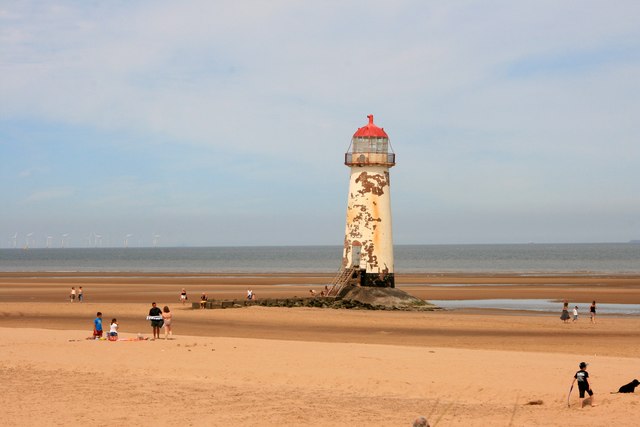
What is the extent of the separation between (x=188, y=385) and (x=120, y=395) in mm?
1507

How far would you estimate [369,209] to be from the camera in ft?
122

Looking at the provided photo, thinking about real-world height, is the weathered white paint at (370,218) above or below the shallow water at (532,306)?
above

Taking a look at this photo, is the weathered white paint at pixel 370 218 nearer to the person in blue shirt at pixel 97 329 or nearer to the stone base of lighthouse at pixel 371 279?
the stone base of lighthouse at pixel 371 279

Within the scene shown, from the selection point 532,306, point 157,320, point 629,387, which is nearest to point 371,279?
point 532,306

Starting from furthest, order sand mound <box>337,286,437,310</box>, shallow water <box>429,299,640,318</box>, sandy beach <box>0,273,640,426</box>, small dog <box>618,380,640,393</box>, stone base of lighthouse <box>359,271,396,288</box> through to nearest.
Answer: shallow water <box>429,299,640,318</box> < stone base of lighthouse <box>359,271,396,288</box> < sand mound <box>337,286,437,310</box> < small dog <box>618,380,640,393</box> < sandy beach <box>0,273,640,426</box>

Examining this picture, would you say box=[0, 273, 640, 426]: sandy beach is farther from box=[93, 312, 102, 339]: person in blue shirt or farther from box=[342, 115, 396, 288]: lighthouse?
box=[342, 115, 396, 288]: lighthouse

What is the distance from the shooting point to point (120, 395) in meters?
16.0

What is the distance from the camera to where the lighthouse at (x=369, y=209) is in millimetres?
A: 37344

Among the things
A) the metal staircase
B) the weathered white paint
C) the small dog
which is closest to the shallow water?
the weathered white paint

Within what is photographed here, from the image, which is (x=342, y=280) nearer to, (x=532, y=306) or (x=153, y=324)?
(x=532, y=306)

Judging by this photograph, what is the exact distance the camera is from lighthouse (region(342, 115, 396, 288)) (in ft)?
123

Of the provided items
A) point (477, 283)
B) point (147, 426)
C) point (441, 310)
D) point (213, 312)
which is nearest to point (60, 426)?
point (147, 426)

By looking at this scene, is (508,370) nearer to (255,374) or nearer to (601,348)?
(255,374)

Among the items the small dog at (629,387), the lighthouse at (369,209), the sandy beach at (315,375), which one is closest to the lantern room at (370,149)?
the lighthouse at (369,209)
